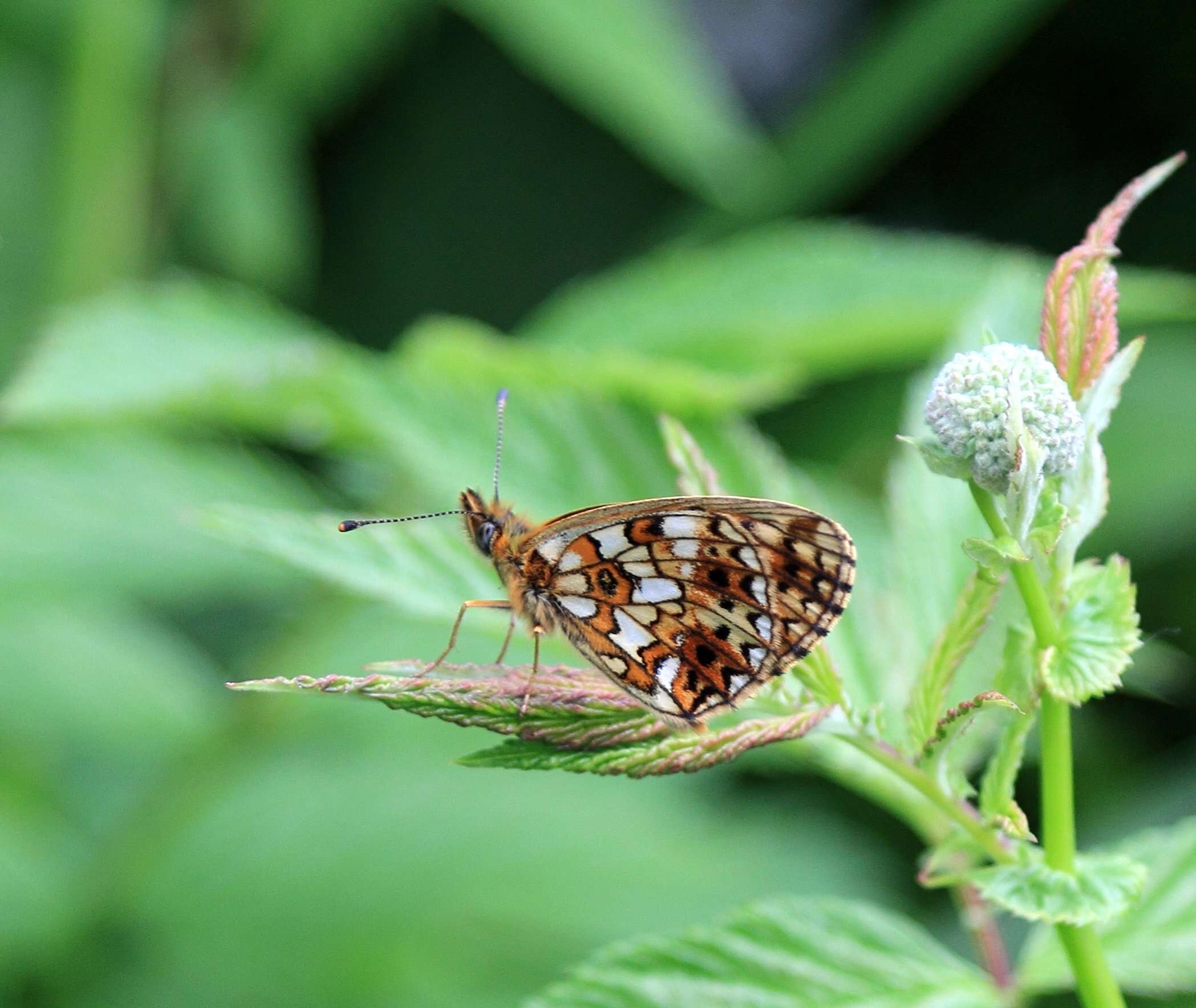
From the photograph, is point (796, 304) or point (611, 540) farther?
point (796, 304)

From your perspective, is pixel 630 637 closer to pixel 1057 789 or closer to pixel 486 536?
pixel 486 536

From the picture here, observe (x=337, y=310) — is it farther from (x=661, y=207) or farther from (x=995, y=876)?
(x=995, y=876)

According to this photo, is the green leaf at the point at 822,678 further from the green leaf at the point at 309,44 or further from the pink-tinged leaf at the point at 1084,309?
the green leaf at the point at 309,44

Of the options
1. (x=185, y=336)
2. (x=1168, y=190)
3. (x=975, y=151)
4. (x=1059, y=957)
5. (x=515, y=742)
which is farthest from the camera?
(x=975, y=151)

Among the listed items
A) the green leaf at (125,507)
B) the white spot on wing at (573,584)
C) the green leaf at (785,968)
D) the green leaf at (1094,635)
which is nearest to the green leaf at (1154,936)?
the green leaf at (785,968)

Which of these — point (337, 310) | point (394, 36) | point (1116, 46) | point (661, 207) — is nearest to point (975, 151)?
point (1116, 46)

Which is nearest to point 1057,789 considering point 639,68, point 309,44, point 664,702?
point 664,702
